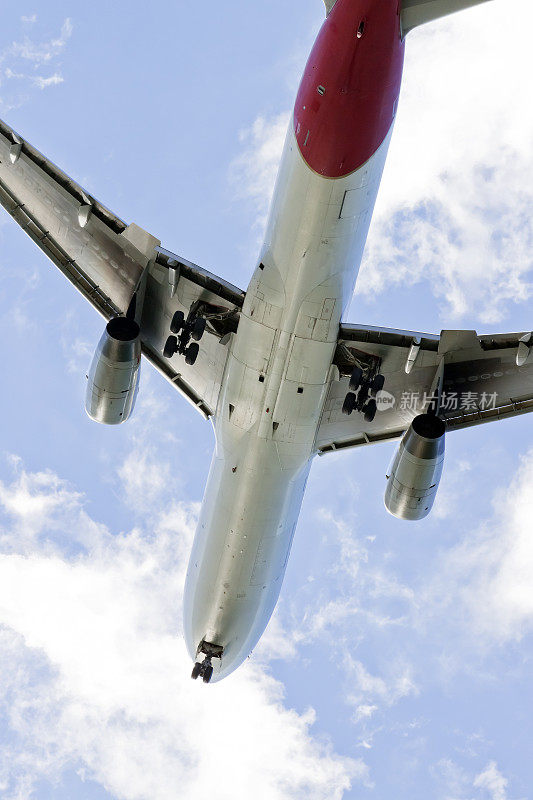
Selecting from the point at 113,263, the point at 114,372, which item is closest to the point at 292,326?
the point at 114,372

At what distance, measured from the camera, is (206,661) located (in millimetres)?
27031

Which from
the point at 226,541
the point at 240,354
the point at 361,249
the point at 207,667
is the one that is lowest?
the point at 207,667

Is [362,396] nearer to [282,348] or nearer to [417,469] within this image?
[417,469]

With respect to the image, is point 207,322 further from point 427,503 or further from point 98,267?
point 427,503

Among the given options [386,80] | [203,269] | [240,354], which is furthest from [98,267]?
[386,80]

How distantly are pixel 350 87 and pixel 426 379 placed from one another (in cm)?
882

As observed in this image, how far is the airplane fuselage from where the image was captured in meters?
19.0

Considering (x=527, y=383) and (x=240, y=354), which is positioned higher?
(x=527, y=383)

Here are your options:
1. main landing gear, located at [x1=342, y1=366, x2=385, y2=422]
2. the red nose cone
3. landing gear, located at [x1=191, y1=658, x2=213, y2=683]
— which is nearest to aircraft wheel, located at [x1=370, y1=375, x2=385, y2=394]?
main landing gear, located at [x1=342, y1=366, x2=385, y2=422]

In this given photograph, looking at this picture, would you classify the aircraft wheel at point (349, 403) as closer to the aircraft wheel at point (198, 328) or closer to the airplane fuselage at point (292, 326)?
the airplane fuselage at point (292, 326)

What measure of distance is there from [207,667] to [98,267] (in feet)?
34.7

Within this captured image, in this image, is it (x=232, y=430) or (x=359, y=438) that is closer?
(x=232, y=430)

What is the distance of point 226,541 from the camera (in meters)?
25.2

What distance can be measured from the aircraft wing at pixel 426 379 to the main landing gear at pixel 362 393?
17.2 inches
